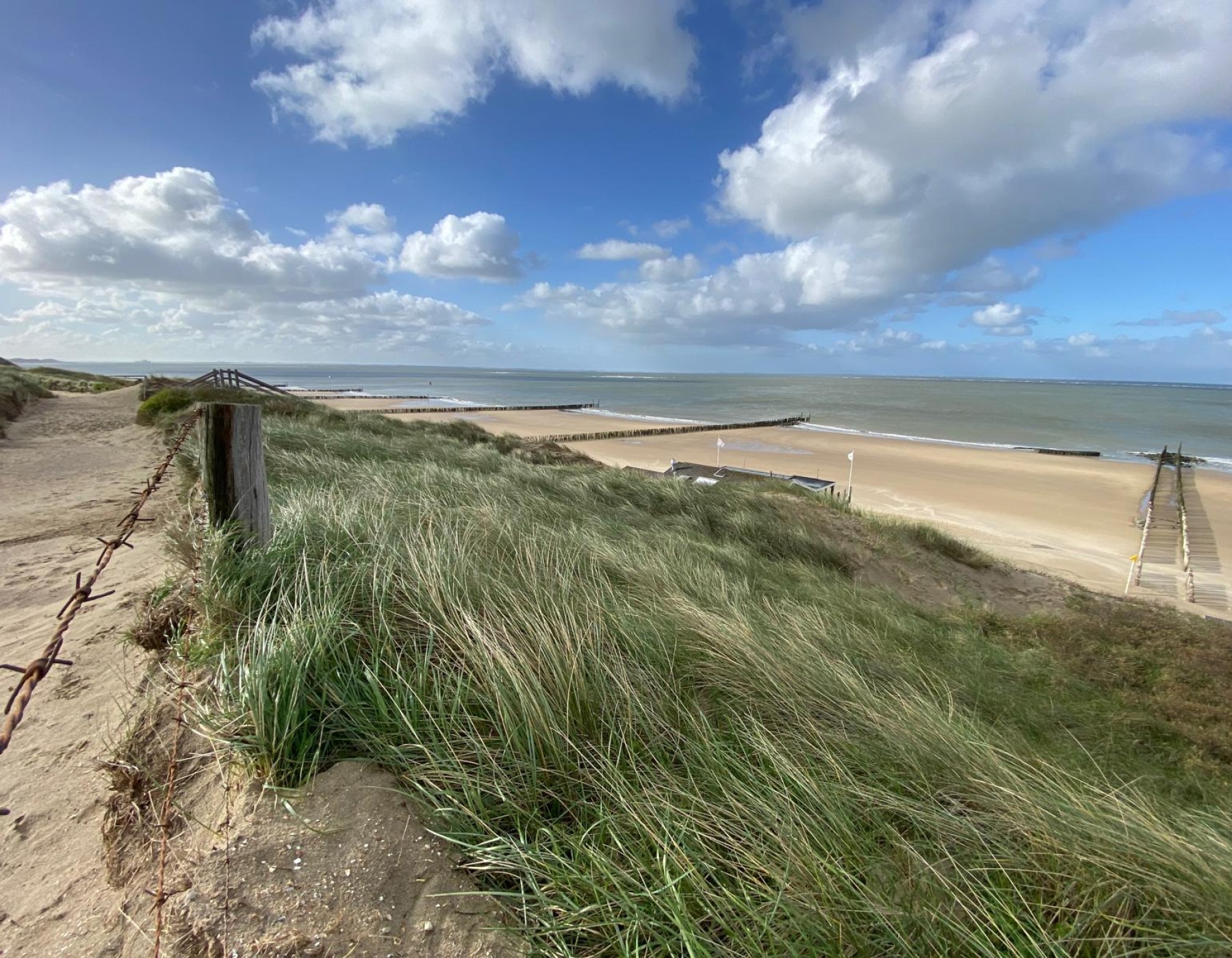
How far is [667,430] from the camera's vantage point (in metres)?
47.3

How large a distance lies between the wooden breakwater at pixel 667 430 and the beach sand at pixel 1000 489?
129 cm

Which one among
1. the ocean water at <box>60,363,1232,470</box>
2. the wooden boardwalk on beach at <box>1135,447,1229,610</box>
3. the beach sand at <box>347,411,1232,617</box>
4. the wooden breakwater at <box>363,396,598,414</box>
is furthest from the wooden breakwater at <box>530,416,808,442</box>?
the wooden boardwalk on beach at <box>1135,447,1229,610</box>

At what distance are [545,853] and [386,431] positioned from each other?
1759cm

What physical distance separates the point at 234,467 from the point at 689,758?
2.88m

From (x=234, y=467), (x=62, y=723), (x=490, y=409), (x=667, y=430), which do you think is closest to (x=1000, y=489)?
(x=667, y=430)

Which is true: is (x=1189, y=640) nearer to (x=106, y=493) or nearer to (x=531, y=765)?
(x=531, y=765)

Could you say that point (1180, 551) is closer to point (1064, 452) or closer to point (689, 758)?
point (689, 758)

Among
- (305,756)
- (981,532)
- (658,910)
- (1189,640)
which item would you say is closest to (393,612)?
(305,756)

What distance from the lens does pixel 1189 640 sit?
25.6 ft

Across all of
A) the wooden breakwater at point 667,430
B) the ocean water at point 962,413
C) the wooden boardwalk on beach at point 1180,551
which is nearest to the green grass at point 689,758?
the wooden boardwalk on beach at point 1180,551

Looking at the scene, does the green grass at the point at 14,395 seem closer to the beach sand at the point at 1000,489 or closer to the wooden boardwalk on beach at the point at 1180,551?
the beach sand at the point at 1000,489

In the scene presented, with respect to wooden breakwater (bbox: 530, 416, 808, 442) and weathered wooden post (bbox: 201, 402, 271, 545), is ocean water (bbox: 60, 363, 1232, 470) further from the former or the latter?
weathered wooden post (bbox: 201, 402, 271, 545)

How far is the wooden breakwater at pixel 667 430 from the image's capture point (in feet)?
132

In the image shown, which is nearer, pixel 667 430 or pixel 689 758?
pixel 689 758
